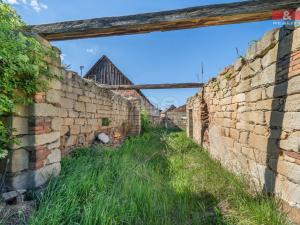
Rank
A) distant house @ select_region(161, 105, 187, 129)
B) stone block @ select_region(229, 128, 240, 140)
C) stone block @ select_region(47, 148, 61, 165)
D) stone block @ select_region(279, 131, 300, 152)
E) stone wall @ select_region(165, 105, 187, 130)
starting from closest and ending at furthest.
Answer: stone block @ select_region(279, 131, 300, 152), stone block @ select_region(47, 148, 61, 165), stone block @ select_region(229, 128, 240, 140), stone wall @ select_region(165, 105, 187, 130), distant house @ select_region(161, 105, 187, 129)

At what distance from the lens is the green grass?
226 centimetres

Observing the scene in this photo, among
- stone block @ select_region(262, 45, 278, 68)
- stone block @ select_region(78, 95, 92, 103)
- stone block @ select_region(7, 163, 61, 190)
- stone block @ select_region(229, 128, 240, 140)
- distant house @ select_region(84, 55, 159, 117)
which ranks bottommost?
stone block @ select_region(7, 163, 61, 190)

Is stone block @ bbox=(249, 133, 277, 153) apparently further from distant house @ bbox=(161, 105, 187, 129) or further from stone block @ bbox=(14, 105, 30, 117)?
distant house @ bbox=(161, 105, 187, 129)

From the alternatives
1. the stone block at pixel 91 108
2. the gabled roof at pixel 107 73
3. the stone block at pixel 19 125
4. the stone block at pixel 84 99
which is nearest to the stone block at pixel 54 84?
the stone block at pixel 19 125

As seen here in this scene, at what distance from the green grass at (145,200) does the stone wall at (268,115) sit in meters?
0.30

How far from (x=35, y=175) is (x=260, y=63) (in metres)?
3.36

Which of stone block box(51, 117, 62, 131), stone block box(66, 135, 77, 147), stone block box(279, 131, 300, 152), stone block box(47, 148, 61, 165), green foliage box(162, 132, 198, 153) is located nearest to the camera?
stone block box(279, 131, 300, 152)

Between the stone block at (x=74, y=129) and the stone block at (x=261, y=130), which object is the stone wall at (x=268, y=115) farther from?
the stone block at (x=74, y=129)

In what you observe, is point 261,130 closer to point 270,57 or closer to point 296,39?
point 270,57

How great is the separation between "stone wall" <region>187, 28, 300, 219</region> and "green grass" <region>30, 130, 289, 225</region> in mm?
297

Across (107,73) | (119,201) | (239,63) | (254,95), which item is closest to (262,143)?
(254,95)

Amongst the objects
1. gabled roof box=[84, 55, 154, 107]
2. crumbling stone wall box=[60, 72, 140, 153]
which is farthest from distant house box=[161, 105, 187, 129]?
crumbling stone wall box=[60, 72, 140, 153]

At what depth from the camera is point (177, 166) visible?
185 inches

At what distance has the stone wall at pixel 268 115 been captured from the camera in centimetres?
228
